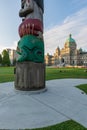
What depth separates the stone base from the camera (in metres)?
7.40

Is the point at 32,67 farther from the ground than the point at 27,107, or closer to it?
farther from the ground

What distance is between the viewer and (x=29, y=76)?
741 centimetres

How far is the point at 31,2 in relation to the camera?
26.2ft

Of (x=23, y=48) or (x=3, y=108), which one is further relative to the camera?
(x=23, y=48)

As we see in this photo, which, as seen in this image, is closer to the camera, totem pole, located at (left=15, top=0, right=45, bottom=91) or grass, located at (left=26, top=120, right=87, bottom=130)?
grass, located at (left=26, top=120, right=87, bottom=130)

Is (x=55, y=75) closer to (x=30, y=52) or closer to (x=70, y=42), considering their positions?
(x=30, y=52)

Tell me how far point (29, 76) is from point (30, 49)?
147 cm

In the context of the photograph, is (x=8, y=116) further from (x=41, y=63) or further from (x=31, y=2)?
(x=31, y=2)

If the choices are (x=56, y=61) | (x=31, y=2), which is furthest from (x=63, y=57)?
(x=31, y=2)

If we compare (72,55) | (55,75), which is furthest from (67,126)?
(72,55)

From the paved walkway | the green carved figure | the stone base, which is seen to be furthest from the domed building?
the paved walkway

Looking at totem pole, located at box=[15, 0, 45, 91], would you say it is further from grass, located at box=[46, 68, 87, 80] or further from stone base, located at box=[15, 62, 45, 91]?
grass, located at box=[46, 68, 87, 80]

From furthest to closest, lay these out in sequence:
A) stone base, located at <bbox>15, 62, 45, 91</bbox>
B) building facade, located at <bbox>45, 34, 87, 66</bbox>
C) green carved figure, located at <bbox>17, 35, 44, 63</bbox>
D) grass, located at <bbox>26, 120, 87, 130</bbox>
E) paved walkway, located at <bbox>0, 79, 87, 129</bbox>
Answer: building facade, located at <bbox>45, 34, 87, 66</bbox>, green carved figure, located at <bbox>17, 35, 44, 63</bbox>, stone base, located at <bbox>15, 62, 45, 91</bbox>, paved walkway, located at <bbox>0, 79, 87, 129</bbox>, grass, located at <bbox>26, 120, 87, 130</bbox>

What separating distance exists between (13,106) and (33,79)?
2.38 metres
